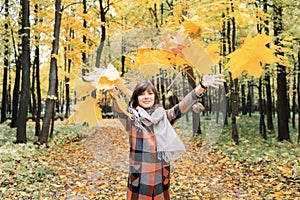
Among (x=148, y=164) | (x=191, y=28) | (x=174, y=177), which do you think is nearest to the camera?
(x=191, y=28)

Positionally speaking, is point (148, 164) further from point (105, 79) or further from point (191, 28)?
point (191, 28)

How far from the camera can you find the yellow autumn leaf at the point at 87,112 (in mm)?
1803

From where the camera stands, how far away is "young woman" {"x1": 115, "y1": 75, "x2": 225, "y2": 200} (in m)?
2.45

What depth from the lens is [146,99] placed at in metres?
2.53

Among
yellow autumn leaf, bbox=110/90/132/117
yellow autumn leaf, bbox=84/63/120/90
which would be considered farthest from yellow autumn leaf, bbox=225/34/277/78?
yellow autumn leaf, bbox=110/90/132/117

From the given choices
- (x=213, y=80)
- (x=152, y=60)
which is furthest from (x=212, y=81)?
(x=152, y=60)

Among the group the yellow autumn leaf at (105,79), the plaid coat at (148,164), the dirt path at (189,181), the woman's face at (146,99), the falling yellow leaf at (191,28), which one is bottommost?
the dirt path at (189,181)

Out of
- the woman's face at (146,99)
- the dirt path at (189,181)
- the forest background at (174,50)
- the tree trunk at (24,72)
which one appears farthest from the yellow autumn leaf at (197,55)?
the tree trunk at (24,72)

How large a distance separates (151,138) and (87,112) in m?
0.89

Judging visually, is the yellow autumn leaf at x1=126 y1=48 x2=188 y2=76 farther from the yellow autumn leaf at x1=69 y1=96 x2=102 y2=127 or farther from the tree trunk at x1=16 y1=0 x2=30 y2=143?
the tree trunk at x1=16 y1=0 x2=30 y2=143

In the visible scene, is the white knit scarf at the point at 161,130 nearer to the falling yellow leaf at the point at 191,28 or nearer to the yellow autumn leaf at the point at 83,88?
Answer: the yellow autumn leaf at the point at 83,88

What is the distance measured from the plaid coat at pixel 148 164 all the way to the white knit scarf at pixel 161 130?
73 millimetres

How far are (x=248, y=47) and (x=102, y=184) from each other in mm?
5868

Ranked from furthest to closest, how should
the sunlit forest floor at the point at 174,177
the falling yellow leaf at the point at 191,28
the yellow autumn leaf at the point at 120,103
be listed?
the sunlit forest floor at the point at 174,177, the yellow autumn leaf at the point at 120,103, the falling yellow leaf at the point at 191,28
